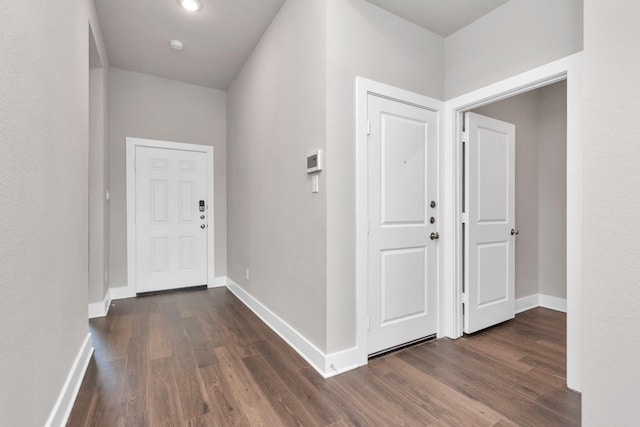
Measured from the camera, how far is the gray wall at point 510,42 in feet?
6.46

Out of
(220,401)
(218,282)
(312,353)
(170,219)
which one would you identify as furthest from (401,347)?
(170,219)

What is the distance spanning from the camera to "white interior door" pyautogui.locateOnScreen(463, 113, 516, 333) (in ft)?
8.96

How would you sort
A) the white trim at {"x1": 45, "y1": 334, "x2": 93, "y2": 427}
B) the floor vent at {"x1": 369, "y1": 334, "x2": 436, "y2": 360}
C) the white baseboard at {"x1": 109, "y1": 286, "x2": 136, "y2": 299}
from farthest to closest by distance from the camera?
1. the white baseboard at {"x1": 109, "y1": 286, "x2": 136, "y2": 299}
2. the floor vent at {"x1": 369, "y1": 334, "x2": 436, "y2": 360}
3. the white trim at {"x1": 45, "y1": 334, "x2": 93, "y2": 427}

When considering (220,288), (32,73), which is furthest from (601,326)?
(220,288)

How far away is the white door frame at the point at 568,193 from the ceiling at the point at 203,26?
0.69 metres

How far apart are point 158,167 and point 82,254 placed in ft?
7.22

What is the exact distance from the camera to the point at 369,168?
7.47 feet

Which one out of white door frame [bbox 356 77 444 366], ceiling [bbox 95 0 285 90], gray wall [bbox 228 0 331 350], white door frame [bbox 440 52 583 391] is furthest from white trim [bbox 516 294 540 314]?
ceiling [bbox 95 0 285 90]

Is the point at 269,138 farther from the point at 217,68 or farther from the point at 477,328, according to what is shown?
the point at 477,328

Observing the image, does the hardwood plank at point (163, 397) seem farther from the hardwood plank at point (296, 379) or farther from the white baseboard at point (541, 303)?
the white baseboard at point (541, 303)

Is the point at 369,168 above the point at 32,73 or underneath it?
underneath

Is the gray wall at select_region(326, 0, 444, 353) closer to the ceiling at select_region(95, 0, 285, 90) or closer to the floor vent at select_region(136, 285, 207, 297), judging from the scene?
the ceiling at select_region(95, 0, 285, 90)

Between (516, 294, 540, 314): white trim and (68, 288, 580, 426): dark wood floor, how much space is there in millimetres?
455

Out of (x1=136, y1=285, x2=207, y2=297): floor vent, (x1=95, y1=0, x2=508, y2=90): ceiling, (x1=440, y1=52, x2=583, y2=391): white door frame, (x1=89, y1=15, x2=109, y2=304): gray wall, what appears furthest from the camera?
(x1=136, y1=285, x2=207, y2=297): floor vent
